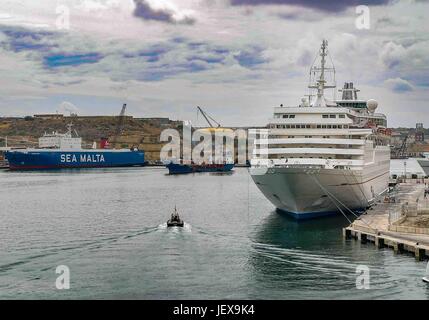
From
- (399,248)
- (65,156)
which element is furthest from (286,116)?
(65,156)

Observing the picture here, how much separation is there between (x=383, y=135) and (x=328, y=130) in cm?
2217

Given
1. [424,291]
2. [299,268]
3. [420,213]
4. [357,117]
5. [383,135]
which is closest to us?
[424,291]

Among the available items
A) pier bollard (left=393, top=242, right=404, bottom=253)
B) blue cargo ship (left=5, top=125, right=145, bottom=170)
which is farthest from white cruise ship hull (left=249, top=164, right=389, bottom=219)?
blue cargo ship (left=5, top=125, right=145, bottom=170)

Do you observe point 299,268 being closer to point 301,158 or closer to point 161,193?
point 301,158

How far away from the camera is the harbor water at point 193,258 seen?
2958cm

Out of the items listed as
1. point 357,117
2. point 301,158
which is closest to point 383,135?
point 357,117

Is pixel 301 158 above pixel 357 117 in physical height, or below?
below

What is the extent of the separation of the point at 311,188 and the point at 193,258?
14.8 metres

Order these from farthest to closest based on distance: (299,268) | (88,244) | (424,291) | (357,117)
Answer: (357,117) → (88,244) → (299,268) → (424,291)

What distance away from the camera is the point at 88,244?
4097 centimetres

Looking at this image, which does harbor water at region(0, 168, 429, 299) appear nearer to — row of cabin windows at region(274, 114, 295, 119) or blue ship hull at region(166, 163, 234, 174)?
row of cabin windows at region(274, 114, 295, 119)

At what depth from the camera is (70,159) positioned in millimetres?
173625

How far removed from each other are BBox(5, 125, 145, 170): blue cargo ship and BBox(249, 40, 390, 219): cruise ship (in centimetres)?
12225
